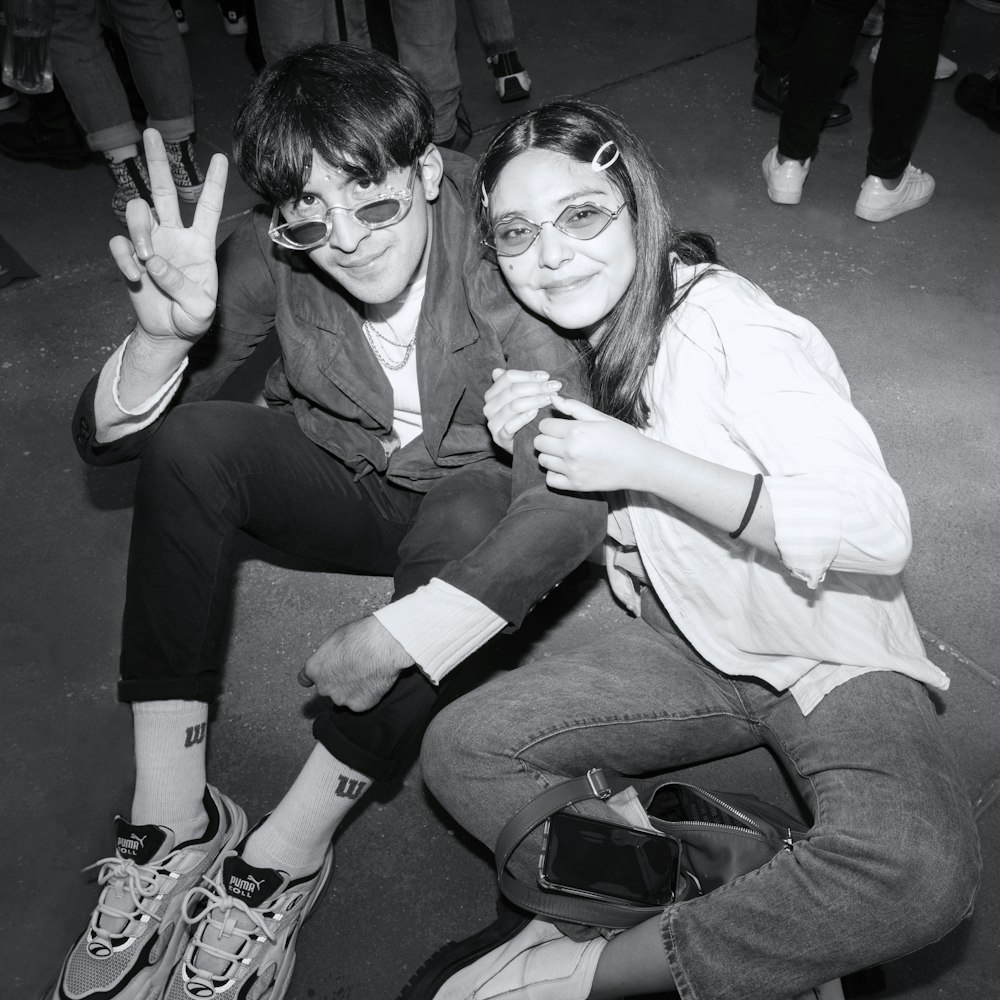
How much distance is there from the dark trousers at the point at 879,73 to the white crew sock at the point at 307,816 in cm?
267

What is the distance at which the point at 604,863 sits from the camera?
1.66 meters

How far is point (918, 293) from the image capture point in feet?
10.4

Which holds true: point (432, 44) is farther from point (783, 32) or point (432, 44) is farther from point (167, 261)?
point (167, 261)

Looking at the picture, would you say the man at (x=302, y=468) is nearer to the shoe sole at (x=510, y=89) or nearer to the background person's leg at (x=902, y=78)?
the background person's leg at (x=902, y=78)

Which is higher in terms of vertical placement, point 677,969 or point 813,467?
point 813,467

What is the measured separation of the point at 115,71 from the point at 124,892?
2741 mm

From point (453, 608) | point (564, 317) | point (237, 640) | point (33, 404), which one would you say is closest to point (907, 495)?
point (564, 317)

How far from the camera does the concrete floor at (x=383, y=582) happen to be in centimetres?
198

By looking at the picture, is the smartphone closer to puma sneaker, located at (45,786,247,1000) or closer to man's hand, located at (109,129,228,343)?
puma sneaker, located at (45,786,247,1000)

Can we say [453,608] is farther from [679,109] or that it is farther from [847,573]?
[679,109]

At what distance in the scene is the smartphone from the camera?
1.65m

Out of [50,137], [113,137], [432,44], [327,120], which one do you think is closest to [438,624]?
[327,120]

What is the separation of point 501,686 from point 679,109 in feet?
9.68

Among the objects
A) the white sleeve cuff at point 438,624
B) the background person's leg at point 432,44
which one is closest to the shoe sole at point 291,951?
the white sleeve cuff at point 438,624
